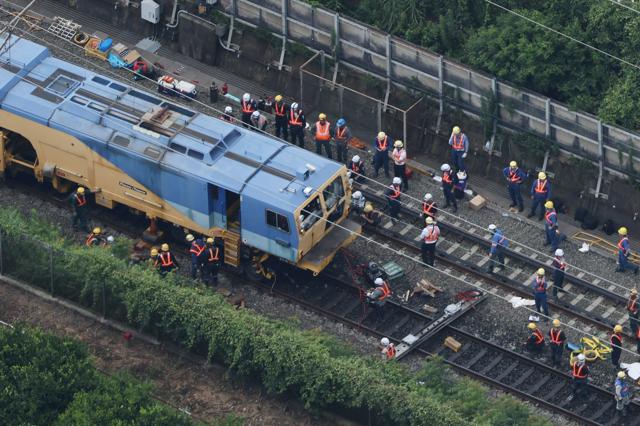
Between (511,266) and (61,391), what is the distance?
13.3m

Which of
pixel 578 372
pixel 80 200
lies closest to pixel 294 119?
pixel 80 200

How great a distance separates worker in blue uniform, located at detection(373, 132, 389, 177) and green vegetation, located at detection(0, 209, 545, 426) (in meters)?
8.01

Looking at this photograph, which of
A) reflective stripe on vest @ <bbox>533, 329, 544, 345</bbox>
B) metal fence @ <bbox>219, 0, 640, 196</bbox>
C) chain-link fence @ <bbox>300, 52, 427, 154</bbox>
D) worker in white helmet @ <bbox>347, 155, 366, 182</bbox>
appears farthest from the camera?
chain-link fence @ <bbox>300, 52, 427, 154</bbox>

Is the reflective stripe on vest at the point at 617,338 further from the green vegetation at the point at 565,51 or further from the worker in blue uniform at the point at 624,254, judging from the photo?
the green vegetation at the point at 565,51

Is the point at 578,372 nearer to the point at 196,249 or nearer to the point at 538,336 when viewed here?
the point at 538,336

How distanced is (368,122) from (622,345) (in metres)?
10.7

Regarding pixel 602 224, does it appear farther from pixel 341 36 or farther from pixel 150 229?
pixel 150 229

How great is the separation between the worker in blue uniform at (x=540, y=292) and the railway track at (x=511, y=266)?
2.02 feet

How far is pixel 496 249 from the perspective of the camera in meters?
42.5

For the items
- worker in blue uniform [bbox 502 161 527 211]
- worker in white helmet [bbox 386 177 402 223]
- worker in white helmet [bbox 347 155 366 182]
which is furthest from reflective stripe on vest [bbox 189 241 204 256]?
worker in blue uniform [bbox 502 161 527 211]

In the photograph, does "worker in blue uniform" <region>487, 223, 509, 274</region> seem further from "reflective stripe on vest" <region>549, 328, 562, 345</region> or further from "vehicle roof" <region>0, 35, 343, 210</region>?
"vehicle roof" <region>0, 35, 343, 210</region>

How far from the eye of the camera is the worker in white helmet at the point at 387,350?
3962 cm

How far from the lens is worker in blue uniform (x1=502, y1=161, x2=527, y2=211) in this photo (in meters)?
44.5

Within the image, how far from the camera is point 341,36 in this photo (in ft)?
155
